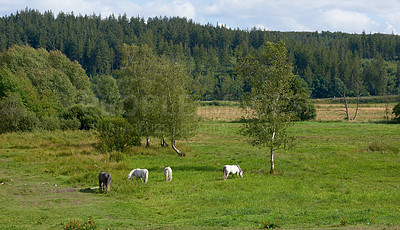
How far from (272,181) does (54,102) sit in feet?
191

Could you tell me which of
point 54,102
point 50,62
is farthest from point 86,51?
point 54,102

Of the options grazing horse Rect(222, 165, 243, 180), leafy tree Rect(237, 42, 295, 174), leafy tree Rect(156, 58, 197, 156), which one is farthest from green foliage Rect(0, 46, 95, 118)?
grazing horse Rect(222, 165, 243, 180)

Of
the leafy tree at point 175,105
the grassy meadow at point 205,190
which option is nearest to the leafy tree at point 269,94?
the grassy meadow at point 205,190

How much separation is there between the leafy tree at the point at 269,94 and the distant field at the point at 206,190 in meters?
3.40

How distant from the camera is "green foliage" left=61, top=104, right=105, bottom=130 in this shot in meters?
64.0

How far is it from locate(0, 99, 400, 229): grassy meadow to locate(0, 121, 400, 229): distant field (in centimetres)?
5

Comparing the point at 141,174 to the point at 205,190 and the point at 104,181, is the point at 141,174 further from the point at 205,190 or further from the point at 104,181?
the point at 205,190

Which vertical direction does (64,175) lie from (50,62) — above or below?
below

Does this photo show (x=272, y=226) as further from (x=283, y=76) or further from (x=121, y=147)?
(x=121, y=147)

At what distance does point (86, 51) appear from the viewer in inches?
7859

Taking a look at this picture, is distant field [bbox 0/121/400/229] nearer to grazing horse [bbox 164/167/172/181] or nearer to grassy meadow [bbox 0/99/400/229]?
grassy meadow [bbox 0/99/400/229]

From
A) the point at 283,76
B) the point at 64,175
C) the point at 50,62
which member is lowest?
the point at 64,175

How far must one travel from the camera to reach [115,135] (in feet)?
131

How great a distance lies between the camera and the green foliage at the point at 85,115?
64.0m
